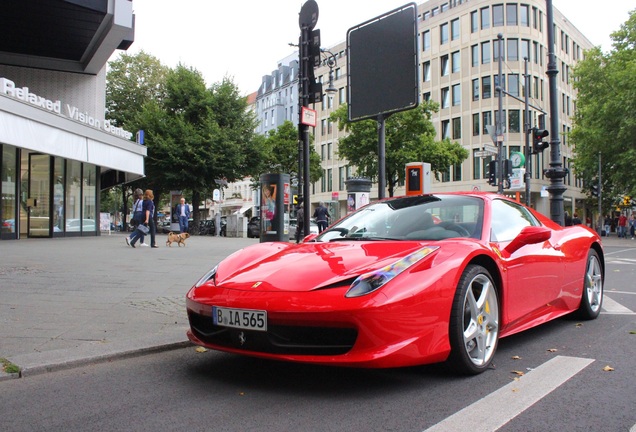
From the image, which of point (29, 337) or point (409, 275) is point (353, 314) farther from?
point (29, 337)

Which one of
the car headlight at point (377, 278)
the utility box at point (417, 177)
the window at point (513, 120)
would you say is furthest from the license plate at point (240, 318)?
the window at point (513, 120)

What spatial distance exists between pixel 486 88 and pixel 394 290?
1970 inches

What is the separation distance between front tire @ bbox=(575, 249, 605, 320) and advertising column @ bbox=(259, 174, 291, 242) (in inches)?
261

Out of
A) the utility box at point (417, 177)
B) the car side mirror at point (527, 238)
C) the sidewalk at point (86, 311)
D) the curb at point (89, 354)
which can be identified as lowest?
the curb at point (89, 354)

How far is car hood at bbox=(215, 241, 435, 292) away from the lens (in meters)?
3.25

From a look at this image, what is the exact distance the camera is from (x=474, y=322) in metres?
3.55

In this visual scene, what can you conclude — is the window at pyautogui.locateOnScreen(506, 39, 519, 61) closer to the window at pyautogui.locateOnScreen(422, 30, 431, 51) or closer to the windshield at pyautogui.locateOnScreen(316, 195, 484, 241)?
the window at pyautogui.locateOnScreen(422, 30, 431, 51)

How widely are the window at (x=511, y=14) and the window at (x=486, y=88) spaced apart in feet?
17.3

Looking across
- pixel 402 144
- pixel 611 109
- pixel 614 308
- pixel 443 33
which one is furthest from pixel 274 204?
pixel 443 33

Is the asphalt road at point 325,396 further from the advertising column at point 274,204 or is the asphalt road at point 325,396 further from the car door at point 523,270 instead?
the advertising column at point 274,204

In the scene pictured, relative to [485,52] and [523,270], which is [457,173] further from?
[523,270]

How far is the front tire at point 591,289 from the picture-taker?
5371mm

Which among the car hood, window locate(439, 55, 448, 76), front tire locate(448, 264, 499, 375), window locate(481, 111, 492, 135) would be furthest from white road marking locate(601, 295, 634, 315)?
window locate(439, 55, 448, 76)

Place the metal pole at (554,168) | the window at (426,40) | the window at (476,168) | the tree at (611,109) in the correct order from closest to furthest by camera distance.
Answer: the metal pole at (554,168) < the tree at (611,109) < the window at (476,168) < the window at (426,40)
